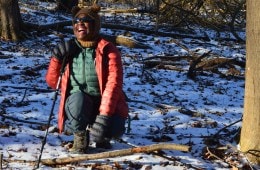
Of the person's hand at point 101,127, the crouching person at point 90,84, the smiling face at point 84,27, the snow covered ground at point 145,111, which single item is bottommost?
the snow covered ground at point 145,111

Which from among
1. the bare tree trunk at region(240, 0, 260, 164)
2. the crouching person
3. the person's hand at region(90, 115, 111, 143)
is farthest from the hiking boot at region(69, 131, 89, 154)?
the bare tree trunk at region(240, 0, 260, 164)

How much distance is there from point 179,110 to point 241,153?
6.41 feet

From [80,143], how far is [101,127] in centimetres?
29

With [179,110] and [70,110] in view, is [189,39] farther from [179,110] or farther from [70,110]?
[70,110]

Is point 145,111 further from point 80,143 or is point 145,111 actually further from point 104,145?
point 80,143

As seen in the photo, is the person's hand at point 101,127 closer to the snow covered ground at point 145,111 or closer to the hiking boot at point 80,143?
the hiking boot at point 80,143

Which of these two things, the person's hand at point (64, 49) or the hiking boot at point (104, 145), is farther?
the hiking boot at point (104, 145)

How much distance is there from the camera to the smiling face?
4.23m

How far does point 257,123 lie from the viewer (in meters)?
4.17

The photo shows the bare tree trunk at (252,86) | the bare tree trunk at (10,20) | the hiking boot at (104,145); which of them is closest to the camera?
the bare tree trunk at (252,86)

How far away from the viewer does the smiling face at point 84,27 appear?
423 centimetres

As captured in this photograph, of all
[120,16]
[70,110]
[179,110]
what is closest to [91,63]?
[70,110]

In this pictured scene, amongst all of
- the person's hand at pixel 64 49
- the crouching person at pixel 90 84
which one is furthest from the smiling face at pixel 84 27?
the person's hand at pixel 64 49

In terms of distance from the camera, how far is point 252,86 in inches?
163
